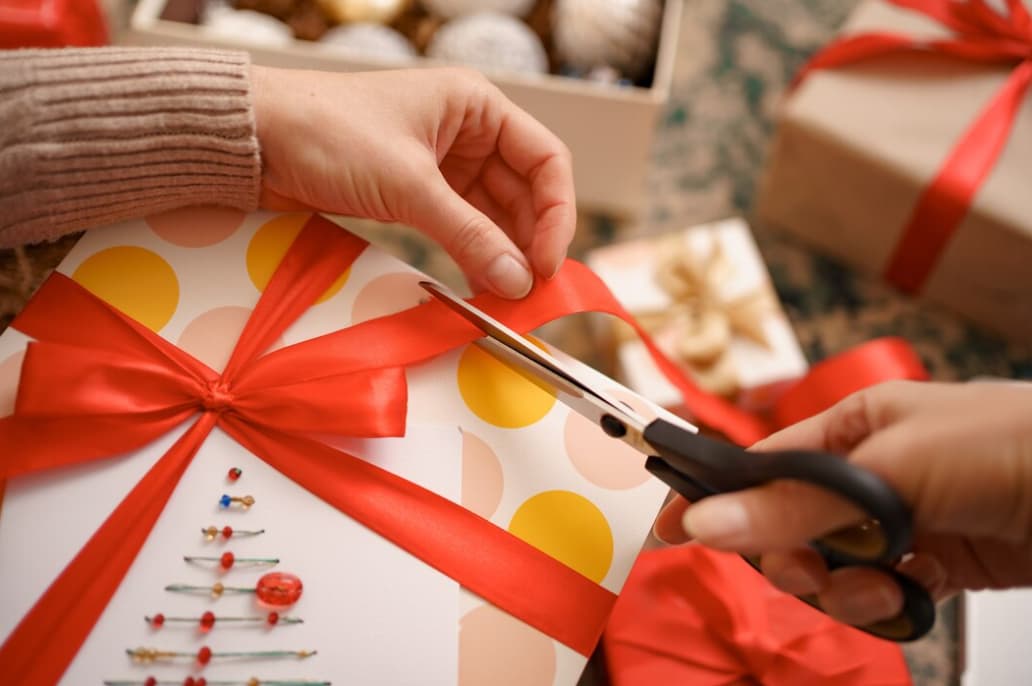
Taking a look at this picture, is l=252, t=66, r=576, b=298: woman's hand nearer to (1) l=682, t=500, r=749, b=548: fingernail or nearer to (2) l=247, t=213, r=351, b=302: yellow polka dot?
(2) l=247, t=213, r=351, b=302: yellow polka dot

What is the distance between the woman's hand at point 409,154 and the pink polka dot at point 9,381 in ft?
0.74

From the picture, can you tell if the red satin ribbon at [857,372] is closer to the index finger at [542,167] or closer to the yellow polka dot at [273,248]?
the index finger at [542,167]

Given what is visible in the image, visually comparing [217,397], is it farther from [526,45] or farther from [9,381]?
[526,45]

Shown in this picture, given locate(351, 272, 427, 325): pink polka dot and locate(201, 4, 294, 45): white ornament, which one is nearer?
locate(351, 272, 427, 325): pink polka dot

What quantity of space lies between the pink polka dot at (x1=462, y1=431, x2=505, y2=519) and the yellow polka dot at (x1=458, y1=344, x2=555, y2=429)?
2 centimetres

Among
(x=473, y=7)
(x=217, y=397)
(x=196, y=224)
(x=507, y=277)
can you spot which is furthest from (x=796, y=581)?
(x=473, y=7)

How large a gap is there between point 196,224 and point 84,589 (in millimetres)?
292

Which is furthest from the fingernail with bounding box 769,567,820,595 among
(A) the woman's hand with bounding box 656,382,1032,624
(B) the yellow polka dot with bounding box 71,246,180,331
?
(B) the yellow polka dot with bounding box 71,246,180,331

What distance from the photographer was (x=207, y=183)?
2.16 feet

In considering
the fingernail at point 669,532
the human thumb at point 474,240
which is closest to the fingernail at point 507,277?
the human thumb at point 474,240

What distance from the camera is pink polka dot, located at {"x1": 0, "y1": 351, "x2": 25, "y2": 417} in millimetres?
586

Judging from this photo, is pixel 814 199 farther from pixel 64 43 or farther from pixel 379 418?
pixel 64 43

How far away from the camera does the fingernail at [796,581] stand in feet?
1.78

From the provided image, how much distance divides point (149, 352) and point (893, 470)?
511mm
